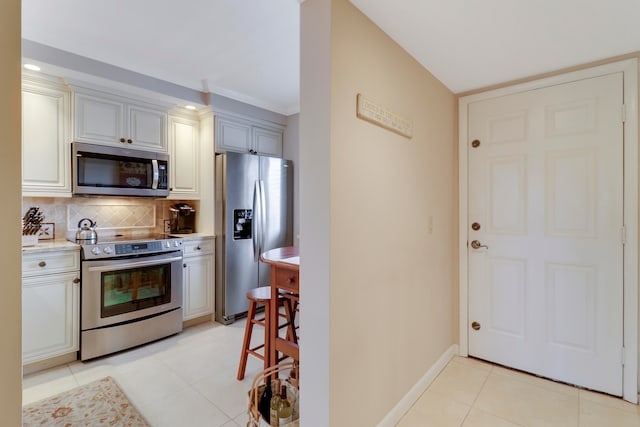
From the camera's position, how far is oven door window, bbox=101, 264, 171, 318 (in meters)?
2.58

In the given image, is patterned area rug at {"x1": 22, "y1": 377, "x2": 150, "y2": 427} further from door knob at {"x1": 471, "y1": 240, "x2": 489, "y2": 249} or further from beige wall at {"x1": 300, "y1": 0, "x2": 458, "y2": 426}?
door knob at {"x1": 471, "y1": 240, "x2": 489, "y2": 249}

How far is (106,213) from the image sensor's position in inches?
122

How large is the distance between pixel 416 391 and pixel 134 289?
8.10 ft

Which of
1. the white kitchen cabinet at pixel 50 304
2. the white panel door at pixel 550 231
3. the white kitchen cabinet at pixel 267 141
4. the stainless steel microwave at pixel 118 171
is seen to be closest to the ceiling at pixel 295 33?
the white panel door at pixel 550 231

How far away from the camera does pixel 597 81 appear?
6.66ft

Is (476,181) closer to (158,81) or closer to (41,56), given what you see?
(158,81)

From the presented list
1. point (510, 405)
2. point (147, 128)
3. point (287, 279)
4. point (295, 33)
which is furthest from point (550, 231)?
point (147, 128)

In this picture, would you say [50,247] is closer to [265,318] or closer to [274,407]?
[265,318]

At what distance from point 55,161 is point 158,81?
3.67ft

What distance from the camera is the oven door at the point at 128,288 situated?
2486 mm

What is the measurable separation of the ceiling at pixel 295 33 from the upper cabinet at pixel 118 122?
1.13ft

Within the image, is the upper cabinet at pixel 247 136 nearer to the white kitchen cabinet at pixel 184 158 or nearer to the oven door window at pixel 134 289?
the white kitchen cabinet at pixel 184 158

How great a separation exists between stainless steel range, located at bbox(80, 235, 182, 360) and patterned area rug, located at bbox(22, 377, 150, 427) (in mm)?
506

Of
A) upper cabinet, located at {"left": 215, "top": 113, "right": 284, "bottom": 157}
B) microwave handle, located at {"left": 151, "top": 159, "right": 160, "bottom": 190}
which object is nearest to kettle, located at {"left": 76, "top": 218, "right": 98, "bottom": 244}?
microwave handle, located at {"left": 151, "top": 159, "right": 160, "bottom": 190}
